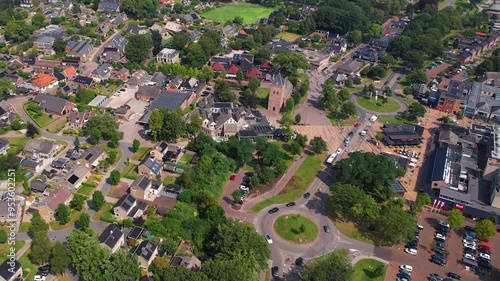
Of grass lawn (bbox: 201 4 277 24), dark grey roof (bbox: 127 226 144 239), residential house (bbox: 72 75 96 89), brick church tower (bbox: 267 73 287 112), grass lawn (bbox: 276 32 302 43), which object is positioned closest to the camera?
dark grey roof (bbox: 127 226 144 239)

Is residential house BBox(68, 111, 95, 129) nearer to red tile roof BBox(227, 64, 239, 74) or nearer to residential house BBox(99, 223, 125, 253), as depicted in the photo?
residential house BBox(99, 223, 125, 253)

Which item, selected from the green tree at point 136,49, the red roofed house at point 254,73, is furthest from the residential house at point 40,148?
the red roofed house at point 254,73

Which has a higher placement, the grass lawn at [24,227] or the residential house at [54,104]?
the grass lawn at [24,227]

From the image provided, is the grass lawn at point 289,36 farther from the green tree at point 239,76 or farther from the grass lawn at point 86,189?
the grass lawn at point 86,189

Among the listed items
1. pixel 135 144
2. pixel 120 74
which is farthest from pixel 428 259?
pixel 120 74

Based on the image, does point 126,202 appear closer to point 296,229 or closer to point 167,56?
point 296,229

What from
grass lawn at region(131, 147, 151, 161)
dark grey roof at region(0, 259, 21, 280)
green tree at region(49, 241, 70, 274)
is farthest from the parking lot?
dark grey roof at region(0, 259, 21, 280)

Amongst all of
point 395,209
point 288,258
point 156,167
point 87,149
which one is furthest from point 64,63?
point 395,209
